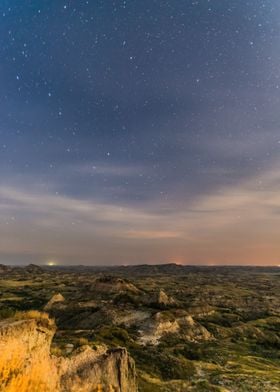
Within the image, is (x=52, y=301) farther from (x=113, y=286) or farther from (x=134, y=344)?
(x=134, y=344)

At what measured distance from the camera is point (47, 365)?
2477 cm

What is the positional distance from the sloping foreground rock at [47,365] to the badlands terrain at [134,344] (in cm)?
6

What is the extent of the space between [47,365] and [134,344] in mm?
32742

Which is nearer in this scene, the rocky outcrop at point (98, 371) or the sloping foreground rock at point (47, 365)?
the sloping foreground rock at point (47, 365)

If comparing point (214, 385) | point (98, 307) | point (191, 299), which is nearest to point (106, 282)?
point (191, 299)

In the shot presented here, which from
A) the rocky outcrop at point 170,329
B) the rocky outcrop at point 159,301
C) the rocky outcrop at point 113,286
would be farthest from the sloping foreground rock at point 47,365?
the rocky outcrop at point 113,286

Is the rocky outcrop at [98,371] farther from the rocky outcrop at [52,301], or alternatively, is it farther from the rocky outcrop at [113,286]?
the rocky outcrop at [113,286]

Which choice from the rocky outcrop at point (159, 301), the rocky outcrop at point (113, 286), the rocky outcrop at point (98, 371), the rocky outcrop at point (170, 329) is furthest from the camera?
the rocky outcrop at point (113, 286)

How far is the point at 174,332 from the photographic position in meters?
66.1

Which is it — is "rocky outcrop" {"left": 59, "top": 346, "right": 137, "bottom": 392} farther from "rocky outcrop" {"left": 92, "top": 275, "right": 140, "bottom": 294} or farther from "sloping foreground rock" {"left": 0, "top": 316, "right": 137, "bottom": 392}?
"rocky outcrop" {"left": 92, "top": 275, "right": 140, "bottom": 294}

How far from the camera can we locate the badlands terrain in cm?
2381

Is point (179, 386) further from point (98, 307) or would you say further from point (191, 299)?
point (191, 299)

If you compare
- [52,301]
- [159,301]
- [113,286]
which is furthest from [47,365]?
[113,286]

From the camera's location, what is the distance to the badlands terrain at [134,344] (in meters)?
23.8
